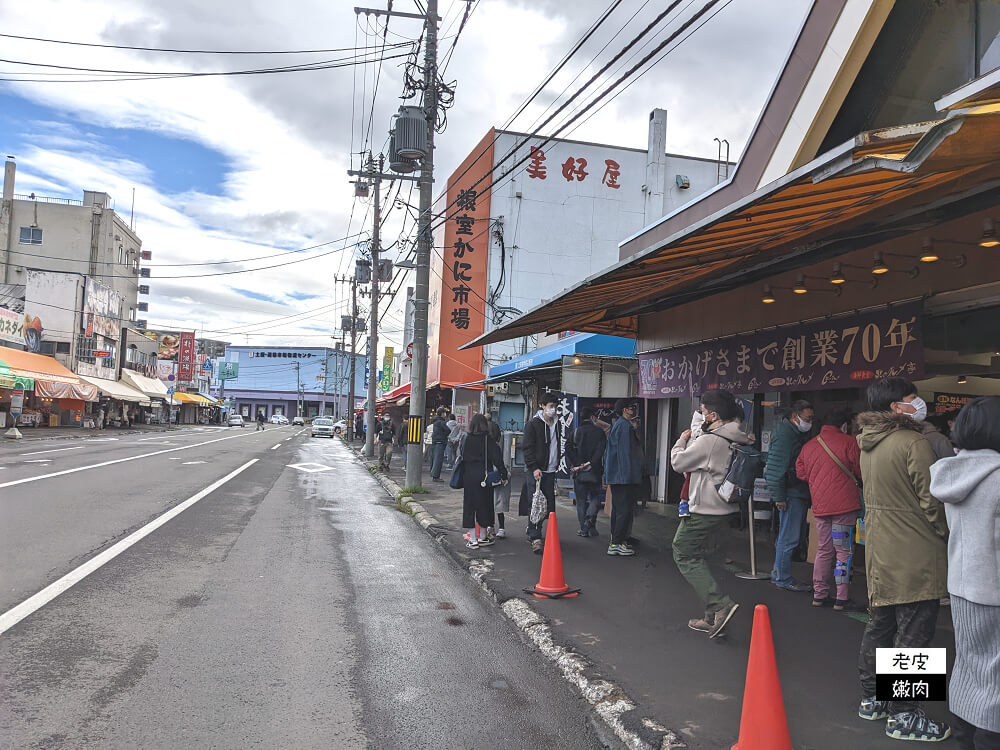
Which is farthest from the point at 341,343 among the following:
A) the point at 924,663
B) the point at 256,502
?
the point at 924,663

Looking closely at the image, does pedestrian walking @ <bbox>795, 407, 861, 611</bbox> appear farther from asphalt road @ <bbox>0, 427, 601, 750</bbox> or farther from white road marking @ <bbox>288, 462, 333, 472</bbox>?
white road marking @ <bbox>288, 462, 333, 472</bbox>

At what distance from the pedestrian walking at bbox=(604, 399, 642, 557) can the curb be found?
6.28 feet

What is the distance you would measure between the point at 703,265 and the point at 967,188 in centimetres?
257

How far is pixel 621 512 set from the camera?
8.88m

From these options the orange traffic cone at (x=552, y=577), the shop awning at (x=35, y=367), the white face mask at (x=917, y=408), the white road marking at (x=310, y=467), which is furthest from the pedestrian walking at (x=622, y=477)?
the shop awning at (x=35, y=367)

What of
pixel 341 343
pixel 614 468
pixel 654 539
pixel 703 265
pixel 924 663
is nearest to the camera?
pixel 924 663

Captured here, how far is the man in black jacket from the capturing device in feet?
30.0

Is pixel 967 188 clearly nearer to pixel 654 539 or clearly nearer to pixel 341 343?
pixel 654 539

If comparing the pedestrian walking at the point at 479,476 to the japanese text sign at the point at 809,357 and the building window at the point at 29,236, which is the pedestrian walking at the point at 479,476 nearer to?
the japanese text sign at the point at 809,357

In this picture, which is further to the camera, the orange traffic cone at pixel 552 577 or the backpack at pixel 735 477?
the orange traffic cone at pixel 552 577

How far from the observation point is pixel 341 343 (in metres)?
76.3

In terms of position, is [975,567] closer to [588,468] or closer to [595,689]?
[595,689]

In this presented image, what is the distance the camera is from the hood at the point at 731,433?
17.8ft

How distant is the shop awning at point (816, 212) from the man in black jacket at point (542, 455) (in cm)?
141
